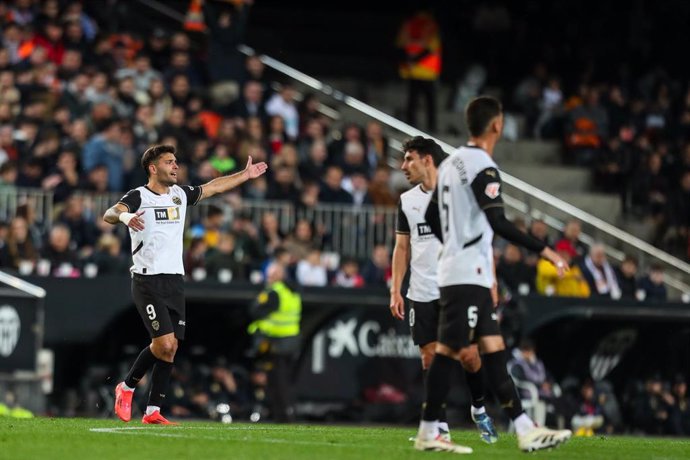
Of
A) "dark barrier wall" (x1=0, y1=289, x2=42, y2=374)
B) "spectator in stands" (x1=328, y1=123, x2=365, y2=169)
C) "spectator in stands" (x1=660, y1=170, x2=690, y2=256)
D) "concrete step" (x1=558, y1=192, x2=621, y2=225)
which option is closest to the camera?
"dark barrier wall" (x1=0, y1=289, x2=42, y2=374)

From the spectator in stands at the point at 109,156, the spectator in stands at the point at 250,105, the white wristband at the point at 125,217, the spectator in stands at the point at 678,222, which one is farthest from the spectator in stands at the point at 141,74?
the white wristband at the point at 125,217

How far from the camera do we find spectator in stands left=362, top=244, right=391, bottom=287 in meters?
21.0

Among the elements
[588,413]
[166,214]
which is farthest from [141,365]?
[588,413]

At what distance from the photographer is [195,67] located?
949 inches

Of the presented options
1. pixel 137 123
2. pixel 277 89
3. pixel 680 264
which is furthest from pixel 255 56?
pixel 680 264

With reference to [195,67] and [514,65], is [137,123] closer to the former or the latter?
[195,67]

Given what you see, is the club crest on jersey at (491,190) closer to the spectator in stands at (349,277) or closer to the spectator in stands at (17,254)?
the spectator in stands at (17,254)

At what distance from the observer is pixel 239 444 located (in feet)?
36.1

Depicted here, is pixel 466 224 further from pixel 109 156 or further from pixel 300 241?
pixel 109 156

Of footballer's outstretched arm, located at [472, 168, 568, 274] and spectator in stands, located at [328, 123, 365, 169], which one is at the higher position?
spectator in stands, located at [328, 123, 365, 169]

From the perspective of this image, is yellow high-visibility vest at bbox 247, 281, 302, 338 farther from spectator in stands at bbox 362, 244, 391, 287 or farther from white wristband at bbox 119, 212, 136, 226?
white wristband at bbox 119, 212, 136, 226

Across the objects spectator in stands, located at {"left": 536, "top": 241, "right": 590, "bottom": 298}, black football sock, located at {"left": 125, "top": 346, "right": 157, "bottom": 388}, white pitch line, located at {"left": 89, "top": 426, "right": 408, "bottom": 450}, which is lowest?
white pitch line, located at {"left": 89, "top": 426, "right": 408, "bottom": 450}

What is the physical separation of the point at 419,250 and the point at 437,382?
225 cm

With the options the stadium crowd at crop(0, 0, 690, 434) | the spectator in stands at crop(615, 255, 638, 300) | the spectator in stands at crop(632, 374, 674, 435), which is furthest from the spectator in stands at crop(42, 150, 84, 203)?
the spectator in stands at crop(632, 374, 674, 435)
